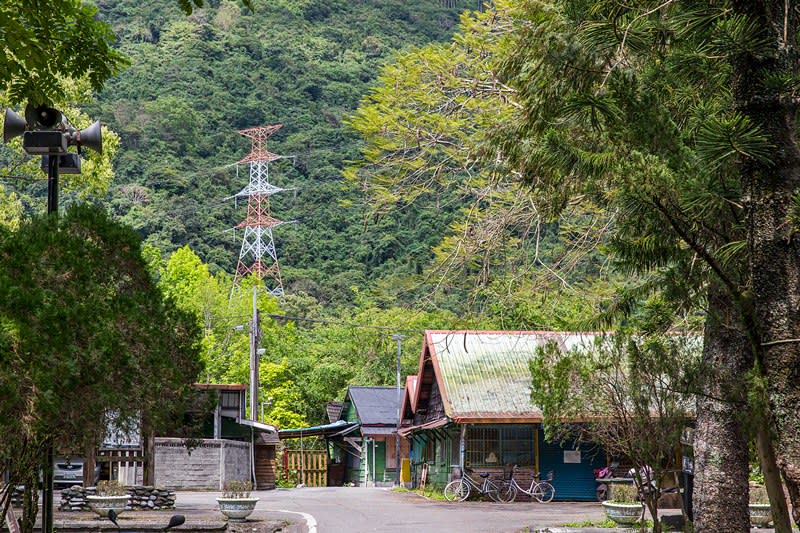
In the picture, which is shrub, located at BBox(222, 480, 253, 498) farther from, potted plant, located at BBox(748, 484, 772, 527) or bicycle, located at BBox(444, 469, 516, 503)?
potted plant, located at BBox(748, 484, 772, 527)

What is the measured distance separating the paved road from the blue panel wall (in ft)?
3.73

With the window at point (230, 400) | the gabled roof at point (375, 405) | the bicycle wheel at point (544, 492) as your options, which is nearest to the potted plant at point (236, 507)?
the bicycle wheel at point (544, 492)

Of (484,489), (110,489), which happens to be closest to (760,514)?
(484,489)

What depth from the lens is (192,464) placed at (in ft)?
105

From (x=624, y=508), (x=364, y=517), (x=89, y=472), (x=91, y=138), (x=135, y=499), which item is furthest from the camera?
(x=89, y=472)

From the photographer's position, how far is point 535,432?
93.0 feet

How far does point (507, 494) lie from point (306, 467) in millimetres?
21950

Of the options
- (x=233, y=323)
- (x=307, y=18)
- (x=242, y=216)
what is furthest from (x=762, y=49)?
(x=307, y=18)

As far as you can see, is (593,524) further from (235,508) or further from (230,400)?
(230,400)

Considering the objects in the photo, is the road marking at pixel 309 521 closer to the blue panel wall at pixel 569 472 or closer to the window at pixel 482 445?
the window at pixel 482 445

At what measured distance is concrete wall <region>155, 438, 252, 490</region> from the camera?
3172 centimetres

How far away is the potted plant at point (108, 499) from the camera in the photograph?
20.3 m

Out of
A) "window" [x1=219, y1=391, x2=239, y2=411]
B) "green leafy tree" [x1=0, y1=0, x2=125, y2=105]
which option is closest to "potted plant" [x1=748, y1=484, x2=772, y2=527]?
"green leafy tree" [x1=0, y1=0, x2=125, y2=105]

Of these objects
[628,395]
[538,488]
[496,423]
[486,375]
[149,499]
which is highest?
[486,375]
